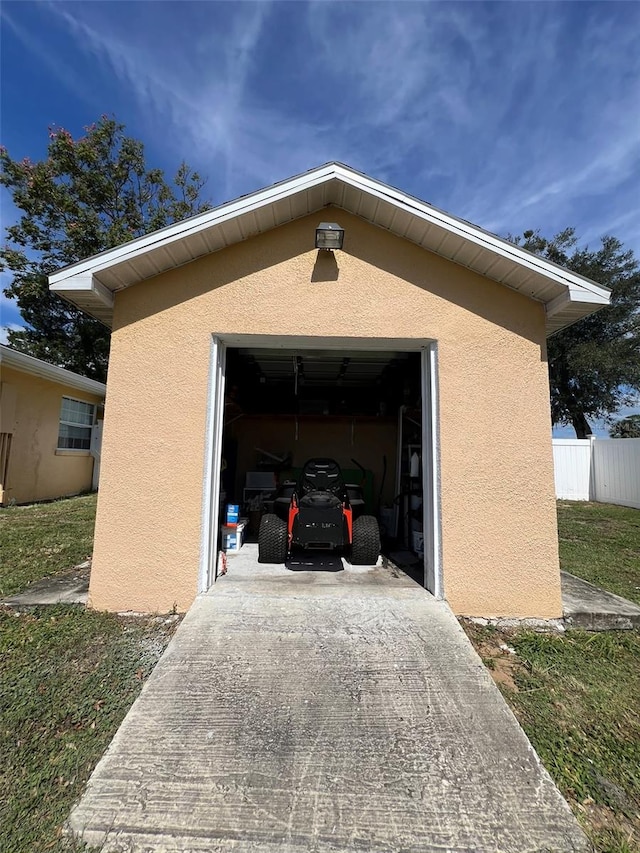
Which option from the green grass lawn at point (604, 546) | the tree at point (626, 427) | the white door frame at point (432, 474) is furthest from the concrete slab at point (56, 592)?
the tree at point (626, 427)

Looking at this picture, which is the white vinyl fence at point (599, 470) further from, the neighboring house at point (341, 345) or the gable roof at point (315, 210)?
the gable roof at point (315, 210)

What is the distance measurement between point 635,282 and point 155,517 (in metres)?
22.7

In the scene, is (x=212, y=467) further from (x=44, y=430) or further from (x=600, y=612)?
(x=44, y=430)

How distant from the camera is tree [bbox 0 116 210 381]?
14.5 meters

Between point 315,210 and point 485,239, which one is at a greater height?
point 315,210

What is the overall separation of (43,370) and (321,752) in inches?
403

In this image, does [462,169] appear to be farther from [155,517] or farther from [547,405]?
[155,517]

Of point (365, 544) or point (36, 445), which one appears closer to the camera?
point (365, 544)

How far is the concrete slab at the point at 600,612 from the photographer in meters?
3.69

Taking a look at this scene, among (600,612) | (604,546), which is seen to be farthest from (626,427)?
(600,612)

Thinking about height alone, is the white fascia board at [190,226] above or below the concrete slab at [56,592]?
above

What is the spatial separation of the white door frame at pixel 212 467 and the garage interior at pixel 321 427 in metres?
2.10

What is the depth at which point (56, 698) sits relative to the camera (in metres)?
2.59

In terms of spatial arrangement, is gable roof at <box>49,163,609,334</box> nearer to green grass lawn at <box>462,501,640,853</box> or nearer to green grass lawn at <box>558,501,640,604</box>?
green grass lawn at <box>462,501,640,853</box>
